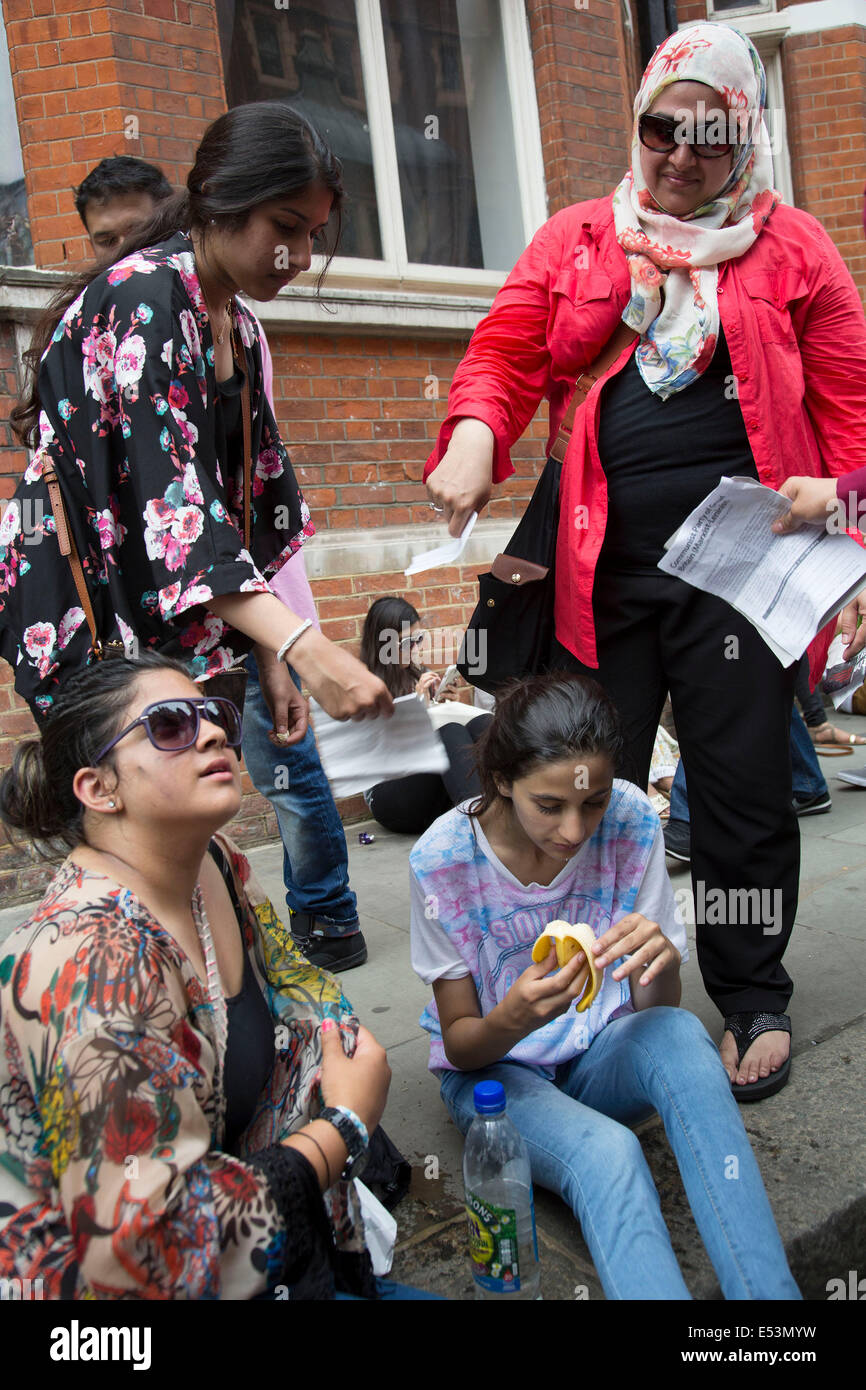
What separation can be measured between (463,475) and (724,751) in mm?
882

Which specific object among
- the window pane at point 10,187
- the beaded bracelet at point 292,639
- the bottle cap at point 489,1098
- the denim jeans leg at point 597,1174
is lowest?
the denim jeans leg at point 597,1174

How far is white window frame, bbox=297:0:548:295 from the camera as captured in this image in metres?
5.56

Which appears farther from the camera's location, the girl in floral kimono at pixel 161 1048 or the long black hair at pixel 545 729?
the long black hair at pixel 545 729

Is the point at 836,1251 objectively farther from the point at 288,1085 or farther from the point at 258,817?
the point at 258,817

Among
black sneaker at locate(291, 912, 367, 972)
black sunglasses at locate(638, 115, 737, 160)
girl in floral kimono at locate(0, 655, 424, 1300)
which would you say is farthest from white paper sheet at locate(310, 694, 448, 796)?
black sneaker at locate(291, 912, 367, 972)

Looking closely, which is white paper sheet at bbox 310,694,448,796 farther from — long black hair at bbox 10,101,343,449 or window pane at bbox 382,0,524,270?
window pane at bbox 382,0,524,270

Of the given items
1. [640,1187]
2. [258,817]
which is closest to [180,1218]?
[640,1187]

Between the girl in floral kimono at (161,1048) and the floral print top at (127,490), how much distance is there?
25 cm

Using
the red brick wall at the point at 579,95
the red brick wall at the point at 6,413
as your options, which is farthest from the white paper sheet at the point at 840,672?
the red brick wall at the point at 6,413

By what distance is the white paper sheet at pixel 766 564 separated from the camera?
95.1 inches

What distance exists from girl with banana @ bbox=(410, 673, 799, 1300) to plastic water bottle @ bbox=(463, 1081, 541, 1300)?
52 millimetres

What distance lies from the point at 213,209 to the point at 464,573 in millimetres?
3785

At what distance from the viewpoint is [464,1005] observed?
7.47 ft

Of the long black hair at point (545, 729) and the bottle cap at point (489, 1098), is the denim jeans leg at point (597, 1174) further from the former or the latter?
the long black hair at point (545, 729)
